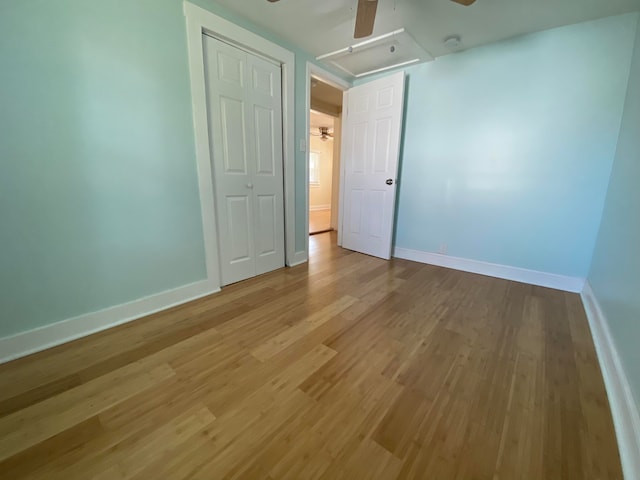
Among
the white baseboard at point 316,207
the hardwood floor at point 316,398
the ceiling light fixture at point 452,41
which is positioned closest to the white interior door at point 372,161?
the ceiling light fixture at point 452,41

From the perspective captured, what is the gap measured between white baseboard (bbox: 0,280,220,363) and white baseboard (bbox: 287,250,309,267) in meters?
1.10

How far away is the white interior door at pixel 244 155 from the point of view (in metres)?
2.23

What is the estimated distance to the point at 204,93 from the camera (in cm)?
207

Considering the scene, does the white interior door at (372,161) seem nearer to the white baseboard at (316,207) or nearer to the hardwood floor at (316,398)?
the hardwood floor at (316,398)

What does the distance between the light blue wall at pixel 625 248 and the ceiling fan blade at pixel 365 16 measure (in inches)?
74.6

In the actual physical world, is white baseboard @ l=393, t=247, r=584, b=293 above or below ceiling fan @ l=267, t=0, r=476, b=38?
below

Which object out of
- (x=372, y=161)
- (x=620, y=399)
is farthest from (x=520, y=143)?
(x=620, y=399)

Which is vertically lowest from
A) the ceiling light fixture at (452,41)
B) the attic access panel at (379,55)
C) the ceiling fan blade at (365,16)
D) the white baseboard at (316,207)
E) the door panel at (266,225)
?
the white baseboard at (316,207)

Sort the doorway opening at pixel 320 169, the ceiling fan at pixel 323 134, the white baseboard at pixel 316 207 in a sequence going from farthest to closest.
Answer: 1. the white baseboard at pixel 316 207
2. the doorway opening at pixel 320 169
3. the ceiling fan at pixel 323 134

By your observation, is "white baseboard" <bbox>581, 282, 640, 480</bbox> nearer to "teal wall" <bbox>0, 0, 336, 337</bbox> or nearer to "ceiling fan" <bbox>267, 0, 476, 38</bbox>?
"ceiling fan" <bbox>267, 0, 476, 38</bbox>

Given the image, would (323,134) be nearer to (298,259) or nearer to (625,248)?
(298,259)

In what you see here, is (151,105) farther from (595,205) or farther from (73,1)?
(595,205)

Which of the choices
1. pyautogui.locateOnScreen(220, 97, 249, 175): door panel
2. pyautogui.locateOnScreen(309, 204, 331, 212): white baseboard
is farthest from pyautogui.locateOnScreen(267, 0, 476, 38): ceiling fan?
pyautogui.locateOnScreen(309, 204, 331, 212): white baseboard

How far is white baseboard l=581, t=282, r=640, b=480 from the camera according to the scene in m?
0.95
